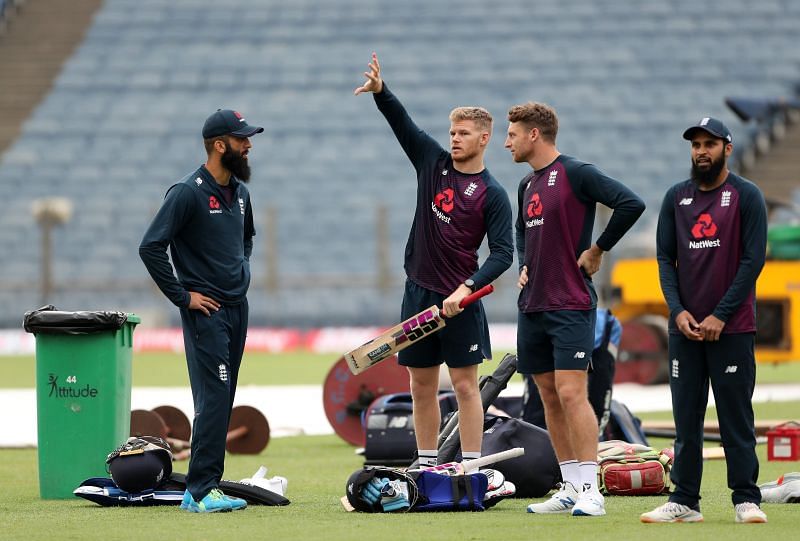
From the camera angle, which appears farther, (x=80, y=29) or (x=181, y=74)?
(x=80, y=29)

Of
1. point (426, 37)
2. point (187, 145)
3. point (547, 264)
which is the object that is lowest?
point (547, 264)

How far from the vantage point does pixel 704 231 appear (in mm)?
6723

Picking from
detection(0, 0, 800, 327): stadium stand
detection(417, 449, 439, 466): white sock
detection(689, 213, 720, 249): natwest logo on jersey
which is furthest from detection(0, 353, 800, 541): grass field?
detection(0, 0, 800, 327): stadium stand

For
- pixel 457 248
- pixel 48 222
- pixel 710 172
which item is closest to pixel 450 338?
pixel 457 248

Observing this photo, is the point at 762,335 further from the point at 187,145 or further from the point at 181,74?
the point at 181,74

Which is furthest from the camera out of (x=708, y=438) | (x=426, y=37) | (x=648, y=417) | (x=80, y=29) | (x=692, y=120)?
(x=80, y=29)

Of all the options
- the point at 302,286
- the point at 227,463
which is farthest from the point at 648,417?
the point at 302,286

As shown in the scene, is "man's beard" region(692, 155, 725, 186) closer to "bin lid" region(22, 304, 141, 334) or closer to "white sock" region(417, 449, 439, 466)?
"white sock" region(417, 449, 439, 466)

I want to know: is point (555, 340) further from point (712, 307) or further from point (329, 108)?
point (329, 108)

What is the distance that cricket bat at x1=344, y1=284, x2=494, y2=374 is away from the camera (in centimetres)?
747

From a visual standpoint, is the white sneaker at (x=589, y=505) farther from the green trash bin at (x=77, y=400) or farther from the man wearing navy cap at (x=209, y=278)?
the green trash bin at (x=77, y=400)

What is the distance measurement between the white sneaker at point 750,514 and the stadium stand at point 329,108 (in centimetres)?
1943

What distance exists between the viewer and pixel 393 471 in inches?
291

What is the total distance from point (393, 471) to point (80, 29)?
32.5 meters
